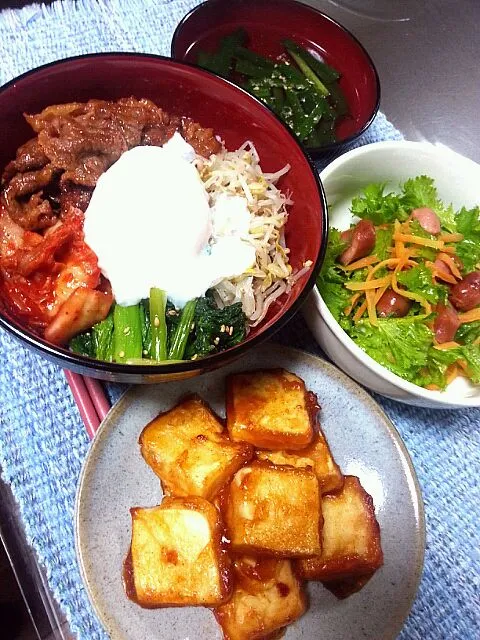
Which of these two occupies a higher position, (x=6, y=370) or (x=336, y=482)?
(x=6, y=370)

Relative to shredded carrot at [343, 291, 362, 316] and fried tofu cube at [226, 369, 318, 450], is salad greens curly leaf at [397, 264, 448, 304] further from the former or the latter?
fried tofu cube at [226, 369, 318, 450]

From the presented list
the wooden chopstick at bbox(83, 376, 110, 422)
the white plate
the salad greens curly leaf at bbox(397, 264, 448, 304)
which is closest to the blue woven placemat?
the wooden chopstick at bbox(83, 376, 110, 422)

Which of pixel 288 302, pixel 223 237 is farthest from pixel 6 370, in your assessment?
pixel 288 302

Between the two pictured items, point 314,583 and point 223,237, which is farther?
point 223,237

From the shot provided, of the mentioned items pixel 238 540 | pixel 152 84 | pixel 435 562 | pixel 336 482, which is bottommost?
pixel 435 562

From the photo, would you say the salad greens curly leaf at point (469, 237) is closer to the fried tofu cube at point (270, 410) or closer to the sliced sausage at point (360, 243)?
the sliced sausage at point (360, 243)

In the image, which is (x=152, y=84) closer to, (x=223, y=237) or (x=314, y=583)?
(x=223, y=237)
